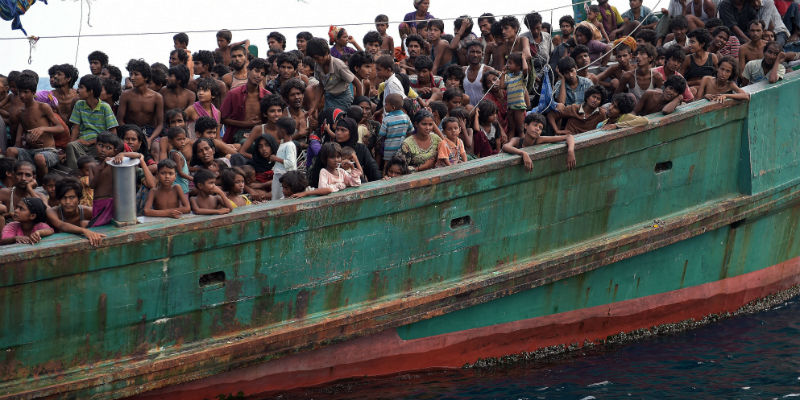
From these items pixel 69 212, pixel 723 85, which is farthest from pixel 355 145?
pixel 723 85

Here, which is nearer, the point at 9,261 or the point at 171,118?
the point at 9,261

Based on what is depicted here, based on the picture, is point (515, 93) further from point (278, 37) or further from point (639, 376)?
point (278, 37)

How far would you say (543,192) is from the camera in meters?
6.91

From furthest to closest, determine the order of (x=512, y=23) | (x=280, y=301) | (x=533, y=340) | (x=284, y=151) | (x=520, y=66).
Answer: (x=512, y=23) → (x=520, y=66) → (x=533, y=340) → (x=284, y=151) → (x=280, y=301)

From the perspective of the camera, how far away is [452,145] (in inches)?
278

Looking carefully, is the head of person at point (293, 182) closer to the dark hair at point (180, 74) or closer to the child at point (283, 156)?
the child at point (283, 156)

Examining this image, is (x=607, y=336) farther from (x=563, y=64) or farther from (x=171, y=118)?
(x=171, y=118)

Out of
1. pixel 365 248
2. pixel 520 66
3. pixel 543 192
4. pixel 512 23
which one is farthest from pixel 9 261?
pixel 512 23

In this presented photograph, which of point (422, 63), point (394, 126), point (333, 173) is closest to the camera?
point (333, 173)

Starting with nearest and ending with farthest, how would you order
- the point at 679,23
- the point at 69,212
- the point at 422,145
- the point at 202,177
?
the point at 69,212 < the point at 202,177 < the point at 422,145 < the point at 679,23

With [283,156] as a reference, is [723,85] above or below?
above

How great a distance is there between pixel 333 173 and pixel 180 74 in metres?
2.62

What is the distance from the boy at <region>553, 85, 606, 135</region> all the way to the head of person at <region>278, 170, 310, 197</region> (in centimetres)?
260

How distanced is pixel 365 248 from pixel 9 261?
2.33 meters
